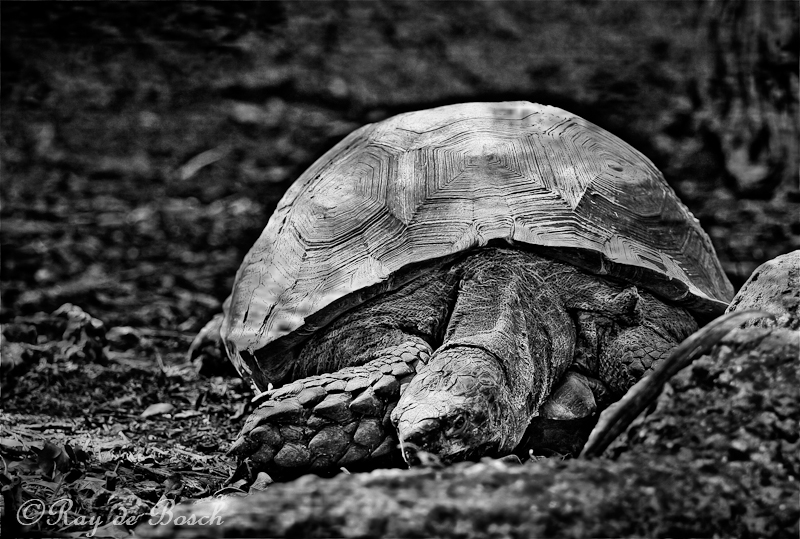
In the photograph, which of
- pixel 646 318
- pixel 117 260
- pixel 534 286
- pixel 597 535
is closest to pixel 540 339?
pixel 534 286

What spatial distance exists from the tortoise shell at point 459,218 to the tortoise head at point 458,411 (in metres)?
0.43

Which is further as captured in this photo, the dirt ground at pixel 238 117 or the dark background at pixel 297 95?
the dark background at pixel 297 95

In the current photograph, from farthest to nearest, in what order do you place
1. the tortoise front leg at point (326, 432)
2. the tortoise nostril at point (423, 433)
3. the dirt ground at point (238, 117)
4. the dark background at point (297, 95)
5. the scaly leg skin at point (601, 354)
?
1. the dark background at point (297, 95)
2. the dirt ground at point (238, 117)
3. the scaly leg skin at point (601, 354)
4. the tortoise front leg at point (326, 432)
5. the tortoise nostril at point (423, 433)

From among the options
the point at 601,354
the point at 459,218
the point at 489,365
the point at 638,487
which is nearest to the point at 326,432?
the point at 489,365

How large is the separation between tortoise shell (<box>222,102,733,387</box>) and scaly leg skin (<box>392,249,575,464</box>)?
4.5 inches

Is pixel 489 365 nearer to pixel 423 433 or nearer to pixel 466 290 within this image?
pixel 423 433

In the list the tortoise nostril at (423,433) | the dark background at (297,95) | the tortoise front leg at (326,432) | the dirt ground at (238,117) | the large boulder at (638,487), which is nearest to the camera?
the large boulder at (638,487)

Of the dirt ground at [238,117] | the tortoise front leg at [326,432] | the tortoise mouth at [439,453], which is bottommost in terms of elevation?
the dirt ground at [238,117]

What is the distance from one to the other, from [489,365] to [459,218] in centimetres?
57

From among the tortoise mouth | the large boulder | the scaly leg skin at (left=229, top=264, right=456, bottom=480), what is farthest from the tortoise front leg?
the large boulder

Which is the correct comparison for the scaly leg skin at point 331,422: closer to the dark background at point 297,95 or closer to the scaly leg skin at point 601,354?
the scaly leg skin at point 601,354

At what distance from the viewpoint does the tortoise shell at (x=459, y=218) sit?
2.82 m

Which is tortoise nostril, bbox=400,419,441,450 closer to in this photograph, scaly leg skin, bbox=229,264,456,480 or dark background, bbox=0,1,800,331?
scaly leg skin, bbox=229,264,456,480

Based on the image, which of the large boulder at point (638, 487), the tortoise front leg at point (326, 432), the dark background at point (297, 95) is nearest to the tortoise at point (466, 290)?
the tortoise front leg at point (326, 432)
